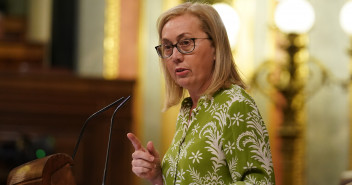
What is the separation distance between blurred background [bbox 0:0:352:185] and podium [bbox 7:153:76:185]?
327 cm

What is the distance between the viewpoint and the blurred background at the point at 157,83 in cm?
517

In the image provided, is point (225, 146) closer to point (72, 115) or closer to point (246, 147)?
point (246, 147)

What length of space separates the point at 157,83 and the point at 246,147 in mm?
5065

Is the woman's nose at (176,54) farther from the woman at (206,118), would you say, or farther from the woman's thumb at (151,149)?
the woman's thumb at (151,149)

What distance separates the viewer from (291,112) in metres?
5.39

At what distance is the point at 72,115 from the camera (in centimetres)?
523

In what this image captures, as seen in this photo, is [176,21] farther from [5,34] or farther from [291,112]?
[5,34]

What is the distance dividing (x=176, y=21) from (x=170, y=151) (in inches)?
13.3

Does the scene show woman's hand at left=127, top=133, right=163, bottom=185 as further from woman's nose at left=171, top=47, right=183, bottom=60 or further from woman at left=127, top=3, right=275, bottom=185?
woman's nose at left=171, top=47, right=183, bottom=60

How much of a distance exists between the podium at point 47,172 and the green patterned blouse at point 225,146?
0.28m

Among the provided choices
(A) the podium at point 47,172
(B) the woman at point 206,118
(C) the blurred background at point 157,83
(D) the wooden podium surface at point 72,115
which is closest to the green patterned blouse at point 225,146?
(B) the woman at point 206,118

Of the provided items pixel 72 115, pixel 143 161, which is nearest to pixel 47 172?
pixel 143 161

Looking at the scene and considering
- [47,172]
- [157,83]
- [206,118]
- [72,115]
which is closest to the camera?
[47,172]

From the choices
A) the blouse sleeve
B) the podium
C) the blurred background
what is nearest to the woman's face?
the blouse sleeve
